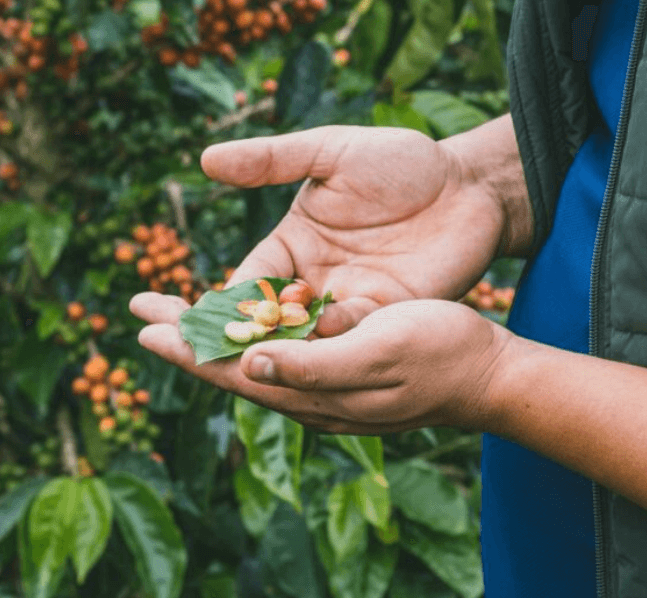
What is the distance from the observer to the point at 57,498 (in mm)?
1281

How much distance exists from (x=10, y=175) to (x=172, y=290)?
1.53 feet

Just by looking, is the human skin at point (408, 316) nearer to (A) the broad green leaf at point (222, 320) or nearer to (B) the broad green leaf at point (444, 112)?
(A) the broad green leaf at point (222, 320)

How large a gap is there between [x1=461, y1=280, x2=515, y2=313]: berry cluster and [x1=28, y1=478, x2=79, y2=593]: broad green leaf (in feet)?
2.35

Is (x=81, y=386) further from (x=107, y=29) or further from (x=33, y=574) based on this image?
(x=107, y=29)

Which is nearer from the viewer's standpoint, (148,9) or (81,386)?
(148,9)

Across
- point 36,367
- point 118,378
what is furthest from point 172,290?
point 36,367

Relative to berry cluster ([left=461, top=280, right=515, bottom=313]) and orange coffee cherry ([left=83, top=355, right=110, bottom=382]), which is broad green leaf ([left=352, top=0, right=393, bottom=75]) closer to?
berry cluster ([left=461, top=280, right=515, bottom=313])

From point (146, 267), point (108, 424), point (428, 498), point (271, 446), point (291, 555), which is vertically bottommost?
point (291, 555)

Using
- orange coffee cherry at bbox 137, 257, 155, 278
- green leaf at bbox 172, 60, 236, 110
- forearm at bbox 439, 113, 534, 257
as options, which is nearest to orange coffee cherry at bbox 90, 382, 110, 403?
orange coffee cherry at bbox 137, 257, 155, 278

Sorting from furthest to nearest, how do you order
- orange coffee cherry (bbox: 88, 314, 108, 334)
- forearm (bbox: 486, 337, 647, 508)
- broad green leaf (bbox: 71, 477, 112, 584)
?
orange coffee cherry (bbox: 88, 314, 108, 334) < broad green leaf (bbox: 71, 477, 112, 584) < forearm (bbox: 486, 337, 647, 508)

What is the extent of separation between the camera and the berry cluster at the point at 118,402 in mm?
1453

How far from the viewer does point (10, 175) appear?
1.65 meters

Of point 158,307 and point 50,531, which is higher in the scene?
point 158,307

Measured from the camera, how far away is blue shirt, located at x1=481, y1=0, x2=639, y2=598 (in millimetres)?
793
